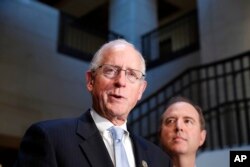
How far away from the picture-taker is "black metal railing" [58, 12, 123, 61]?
8.62 meters

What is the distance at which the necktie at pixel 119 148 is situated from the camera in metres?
1.58

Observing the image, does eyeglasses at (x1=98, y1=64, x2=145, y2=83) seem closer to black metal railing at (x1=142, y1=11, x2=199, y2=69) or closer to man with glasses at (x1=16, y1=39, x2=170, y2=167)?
man with glasses at (x1=16, y1=39, x2=170, y2=167)

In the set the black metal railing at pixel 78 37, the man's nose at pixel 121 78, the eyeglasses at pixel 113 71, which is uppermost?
the black metal railing at pixel 78 37

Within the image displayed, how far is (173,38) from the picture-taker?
34.4 feet

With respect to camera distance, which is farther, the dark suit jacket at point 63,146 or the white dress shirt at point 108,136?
the white dress shirt at point 108,136

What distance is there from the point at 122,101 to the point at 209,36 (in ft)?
20.6

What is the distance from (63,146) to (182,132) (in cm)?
89

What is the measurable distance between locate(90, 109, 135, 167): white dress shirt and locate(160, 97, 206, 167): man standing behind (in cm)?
54

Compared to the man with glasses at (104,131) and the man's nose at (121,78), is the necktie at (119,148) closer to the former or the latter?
the man with glasses at (104,131)

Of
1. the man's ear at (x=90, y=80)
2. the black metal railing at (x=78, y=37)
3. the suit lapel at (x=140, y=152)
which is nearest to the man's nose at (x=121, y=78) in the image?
the man's ear at (x=90, y=80)

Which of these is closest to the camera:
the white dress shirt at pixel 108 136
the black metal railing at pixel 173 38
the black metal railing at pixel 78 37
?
the white dress shirt at pixel 108 136

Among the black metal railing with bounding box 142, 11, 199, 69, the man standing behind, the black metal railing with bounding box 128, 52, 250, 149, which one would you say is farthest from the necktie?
the black metal railing with bounding box 142, 11, 199, 69

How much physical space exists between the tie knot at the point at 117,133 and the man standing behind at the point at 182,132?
627 mm

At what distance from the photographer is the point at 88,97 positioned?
8.59m
